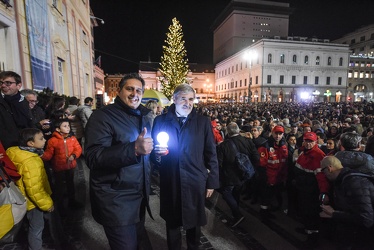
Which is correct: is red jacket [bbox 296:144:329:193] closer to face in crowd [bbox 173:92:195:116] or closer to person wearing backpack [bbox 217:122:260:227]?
person wearing backpack [bbox 217:122:260:227]

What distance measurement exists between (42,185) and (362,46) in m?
104

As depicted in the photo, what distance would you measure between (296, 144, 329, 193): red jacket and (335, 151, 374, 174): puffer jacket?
504 millimetres

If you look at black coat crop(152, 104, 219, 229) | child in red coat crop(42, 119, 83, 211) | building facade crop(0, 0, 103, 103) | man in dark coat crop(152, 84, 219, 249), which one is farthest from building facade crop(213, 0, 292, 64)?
black coat crop(152, 104, 219, 229)

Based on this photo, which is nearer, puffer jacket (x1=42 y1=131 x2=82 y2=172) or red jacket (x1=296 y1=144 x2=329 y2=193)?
red jacket (x1=296 y1=144 x2=329 y2=193)

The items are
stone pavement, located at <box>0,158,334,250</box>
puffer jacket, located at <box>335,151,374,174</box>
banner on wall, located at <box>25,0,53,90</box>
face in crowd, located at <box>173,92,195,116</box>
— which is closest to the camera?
puffer jacket, located at <box>335,151,374,174</box>

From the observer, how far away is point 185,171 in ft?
8.85

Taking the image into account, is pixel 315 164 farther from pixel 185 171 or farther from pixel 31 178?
pixel 31 178

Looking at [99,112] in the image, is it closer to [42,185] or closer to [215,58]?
[42,185]

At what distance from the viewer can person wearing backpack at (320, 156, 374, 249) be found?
8.38 ft

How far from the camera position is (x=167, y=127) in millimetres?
2795

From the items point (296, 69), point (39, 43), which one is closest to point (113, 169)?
point (39, 43)

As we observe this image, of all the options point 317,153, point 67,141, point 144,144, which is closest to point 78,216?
point 67,141

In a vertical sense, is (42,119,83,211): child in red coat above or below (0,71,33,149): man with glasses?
below

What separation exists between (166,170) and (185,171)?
0.83 ft
